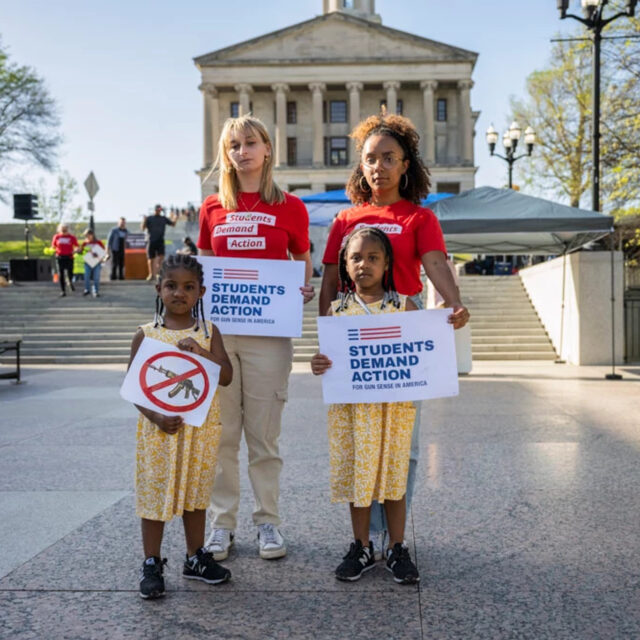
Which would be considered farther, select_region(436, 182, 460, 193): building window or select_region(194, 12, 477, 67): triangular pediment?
select_region(436, 182, 460, 193): building window

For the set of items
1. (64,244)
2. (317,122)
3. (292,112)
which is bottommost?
(64,244)

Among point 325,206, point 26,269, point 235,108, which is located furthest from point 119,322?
point 235,108

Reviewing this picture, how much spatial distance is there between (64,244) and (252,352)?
18979 millimetres

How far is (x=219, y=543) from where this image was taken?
3910mm

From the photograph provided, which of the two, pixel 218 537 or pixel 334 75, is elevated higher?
pixel 334 75

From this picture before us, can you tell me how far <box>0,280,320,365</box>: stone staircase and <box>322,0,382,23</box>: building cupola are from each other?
7277cm

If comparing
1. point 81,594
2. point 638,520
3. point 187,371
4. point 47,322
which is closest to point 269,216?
point 187,371

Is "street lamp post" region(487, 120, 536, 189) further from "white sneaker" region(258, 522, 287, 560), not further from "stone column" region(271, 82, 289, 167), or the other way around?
"stone column" region(271, 82, 289, 167)

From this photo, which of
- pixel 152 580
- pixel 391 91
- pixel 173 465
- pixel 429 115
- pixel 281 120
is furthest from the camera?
pixel 281 120

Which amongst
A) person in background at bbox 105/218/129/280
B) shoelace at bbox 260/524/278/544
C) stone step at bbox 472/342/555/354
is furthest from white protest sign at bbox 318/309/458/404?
person in background at bbox 105/218/129/280

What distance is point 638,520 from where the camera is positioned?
4520 millimetres

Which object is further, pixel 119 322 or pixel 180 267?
pixel 119 322

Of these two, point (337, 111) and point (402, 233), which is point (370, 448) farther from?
point (337, 111)

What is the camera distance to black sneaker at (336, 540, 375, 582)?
3561mm
